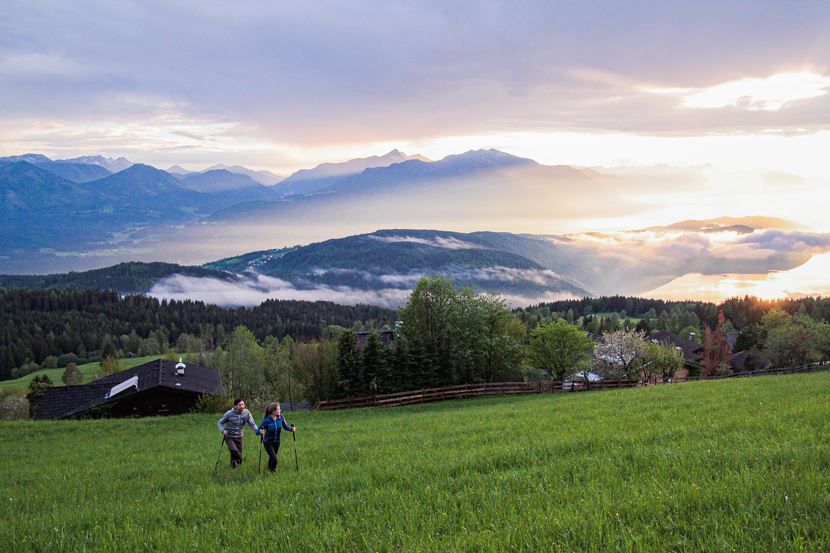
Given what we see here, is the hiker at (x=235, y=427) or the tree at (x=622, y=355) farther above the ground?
the hiker at (x=235, y=427)

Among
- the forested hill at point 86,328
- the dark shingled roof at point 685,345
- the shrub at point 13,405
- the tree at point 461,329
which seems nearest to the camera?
the tree at point 461,329

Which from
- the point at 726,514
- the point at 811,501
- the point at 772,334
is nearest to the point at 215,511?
the point at 726,514

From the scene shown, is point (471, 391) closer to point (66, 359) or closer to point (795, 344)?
point (795, 344)

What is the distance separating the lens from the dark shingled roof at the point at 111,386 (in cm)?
4669

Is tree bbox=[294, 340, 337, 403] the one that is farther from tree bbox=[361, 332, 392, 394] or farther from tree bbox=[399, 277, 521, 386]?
tree bbox=[399, 277, 521, 386]

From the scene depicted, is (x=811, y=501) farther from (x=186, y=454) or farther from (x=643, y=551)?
(x=186, y=454)

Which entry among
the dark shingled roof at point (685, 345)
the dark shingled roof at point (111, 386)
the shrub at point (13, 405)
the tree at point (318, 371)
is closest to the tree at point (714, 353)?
the dark shingled roof at point (685, 345)

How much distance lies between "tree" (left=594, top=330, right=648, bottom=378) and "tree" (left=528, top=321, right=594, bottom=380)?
27.4 feet

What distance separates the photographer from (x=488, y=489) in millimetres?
9625

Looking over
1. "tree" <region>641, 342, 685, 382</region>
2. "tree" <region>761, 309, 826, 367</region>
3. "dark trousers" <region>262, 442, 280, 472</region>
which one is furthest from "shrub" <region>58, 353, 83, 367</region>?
"dark trousers" <region>262, 442, 280, 472</region>

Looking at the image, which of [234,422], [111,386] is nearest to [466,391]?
[111,386]

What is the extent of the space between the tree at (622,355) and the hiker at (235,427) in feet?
191

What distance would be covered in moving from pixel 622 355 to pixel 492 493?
203 ft

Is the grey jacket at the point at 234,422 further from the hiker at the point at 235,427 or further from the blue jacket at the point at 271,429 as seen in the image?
the blue jacket at the point at 271,429
